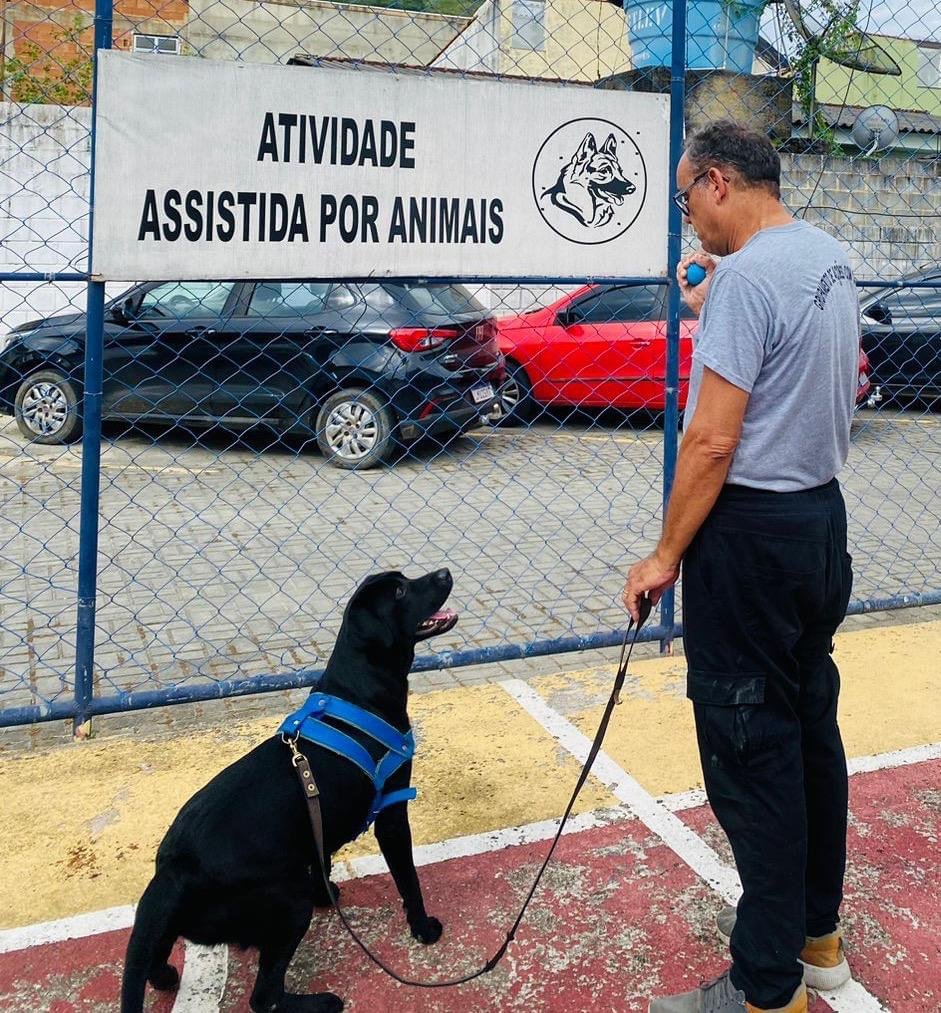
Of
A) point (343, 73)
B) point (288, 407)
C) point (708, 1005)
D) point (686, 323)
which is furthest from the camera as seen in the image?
point (686, 323)

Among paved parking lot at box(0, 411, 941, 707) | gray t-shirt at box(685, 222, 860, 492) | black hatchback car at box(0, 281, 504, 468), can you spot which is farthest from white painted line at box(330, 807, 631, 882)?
black hatchback car at box(0, 281, 504, 468)

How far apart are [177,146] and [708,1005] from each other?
295 cm

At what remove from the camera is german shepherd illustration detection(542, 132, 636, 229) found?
4.02 m

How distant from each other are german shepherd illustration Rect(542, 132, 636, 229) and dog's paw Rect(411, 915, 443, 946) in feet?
8.49

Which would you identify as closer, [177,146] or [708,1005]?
[708,1005]

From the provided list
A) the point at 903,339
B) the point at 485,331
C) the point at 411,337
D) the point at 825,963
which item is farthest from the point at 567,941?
the point at 903,339

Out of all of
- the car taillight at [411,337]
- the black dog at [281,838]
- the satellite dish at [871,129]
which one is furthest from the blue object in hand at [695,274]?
the satellite dish at [871,129]

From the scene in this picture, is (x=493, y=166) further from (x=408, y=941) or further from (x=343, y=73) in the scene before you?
(x=408, y=941)

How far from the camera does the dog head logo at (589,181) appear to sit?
399 cm

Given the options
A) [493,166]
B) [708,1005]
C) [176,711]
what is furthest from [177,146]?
[708,1005]

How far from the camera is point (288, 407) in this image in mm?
9398

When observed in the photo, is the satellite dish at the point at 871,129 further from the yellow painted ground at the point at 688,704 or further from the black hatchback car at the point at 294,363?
the yellow painted ground at the point at 688,704

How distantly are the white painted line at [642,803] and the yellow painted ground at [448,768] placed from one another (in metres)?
0.04

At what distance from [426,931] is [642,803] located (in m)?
0.99
